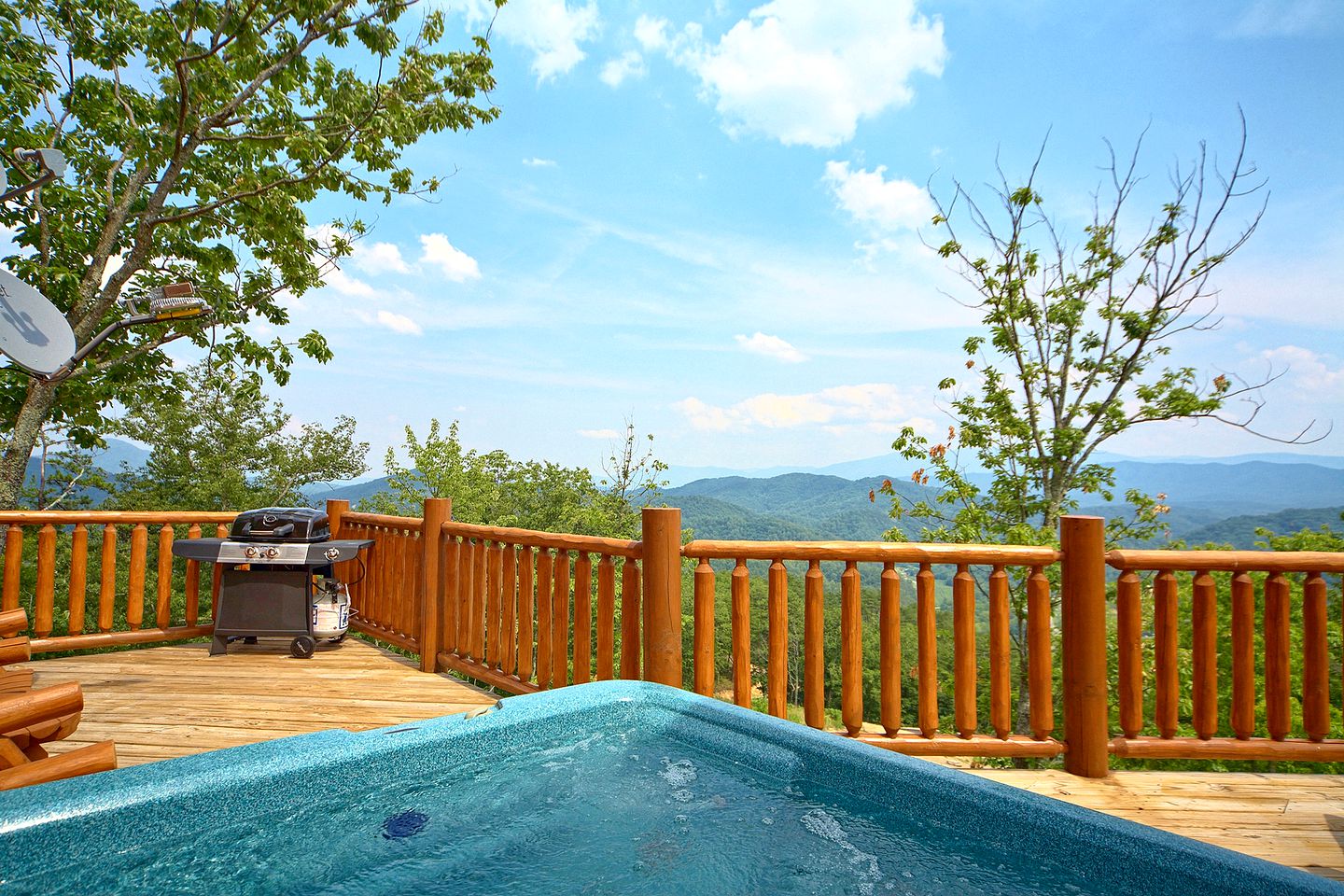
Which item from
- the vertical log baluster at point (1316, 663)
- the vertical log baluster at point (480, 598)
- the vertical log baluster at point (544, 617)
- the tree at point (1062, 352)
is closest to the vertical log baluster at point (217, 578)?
the vertical log baluster at point (480, 598)

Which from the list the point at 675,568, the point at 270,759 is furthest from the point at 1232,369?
the point at 270,759

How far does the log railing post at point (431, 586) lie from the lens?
4.24 meters

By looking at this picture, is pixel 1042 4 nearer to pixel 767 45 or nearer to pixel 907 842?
pixel 767 45

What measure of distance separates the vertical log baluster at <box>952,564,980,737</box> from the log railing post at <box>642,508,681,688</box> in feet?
3.91

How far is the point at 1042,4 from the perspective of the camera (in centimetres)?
990

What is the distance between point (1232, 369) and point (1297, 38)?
7.64 m

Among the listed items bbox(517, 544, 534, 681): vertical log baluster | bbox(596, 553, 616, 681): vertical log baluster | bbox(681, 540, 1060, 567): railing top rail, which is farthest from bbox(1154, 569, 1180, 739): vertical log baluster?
bbox(517, 544, 534, 681): vertical log baluster

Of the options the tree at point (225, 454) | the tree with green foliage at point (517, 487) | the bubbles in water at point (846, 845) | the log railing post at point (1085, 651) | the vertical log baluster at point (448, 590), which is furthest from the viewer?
the tree with green foliage at point (517, 487)

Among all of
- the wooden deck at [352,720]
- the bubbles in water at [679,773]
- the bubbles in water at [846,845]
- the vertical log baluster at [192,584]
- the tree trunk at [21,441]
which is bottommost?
the wooden deck at [352,720]

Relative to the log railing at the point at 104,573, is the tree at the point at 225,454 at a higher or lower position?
higher

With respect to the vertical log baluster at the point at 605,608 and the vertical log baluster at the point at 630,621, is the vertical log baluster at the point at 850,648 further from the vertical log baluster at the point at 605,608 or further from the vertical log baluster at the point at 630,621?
the vertical log baluster at the point at 605,608

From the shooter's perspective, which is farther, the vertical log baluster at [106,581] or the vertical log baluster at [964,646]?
the vertical log baluster at [106,581]

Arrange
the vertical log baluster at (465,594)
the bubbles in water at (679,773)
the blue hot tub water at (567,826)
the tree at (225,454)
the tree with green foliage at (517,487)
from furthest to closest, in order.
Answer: the tree with green foliage at (517,487) → the tree at (225,454) → the vertical log baluster at (465,594) → the bubbles in water at (679,773) → the blue hot tub water at (567,826)

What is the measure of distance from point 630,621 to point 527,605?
0.71 meters
